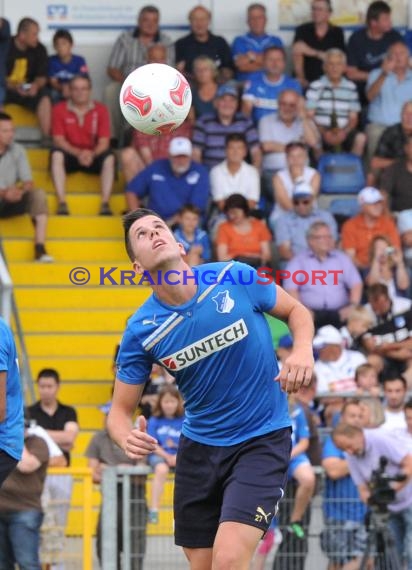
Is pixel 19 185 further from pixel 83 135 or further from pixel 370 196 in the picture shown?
pixel 370 196

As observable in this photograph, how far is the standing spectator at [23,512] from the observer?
11078 millimetres

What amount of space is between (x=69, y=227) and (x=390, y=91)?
14.1 ft

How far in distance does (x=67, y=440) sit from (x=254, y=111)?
622cm

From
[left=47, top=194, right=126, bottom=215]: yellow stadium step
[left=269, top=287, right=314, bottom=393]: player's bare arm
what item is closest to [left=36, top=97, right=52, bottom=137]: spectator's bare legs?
[left=47, top=194, right=126, bottom=215]: yellow stadium step

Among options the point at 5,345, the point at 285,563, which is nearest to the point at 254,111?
the point at 285,563

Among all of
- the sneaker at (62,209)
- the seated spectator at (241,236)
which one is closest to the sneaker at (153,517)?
the seated spectator at (241,236)

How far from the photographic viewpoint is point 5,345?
27.6 feet

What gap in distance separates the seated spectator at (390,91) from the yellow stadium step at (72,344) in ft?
13.9

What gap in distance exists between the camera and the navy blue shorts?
24.5 ft

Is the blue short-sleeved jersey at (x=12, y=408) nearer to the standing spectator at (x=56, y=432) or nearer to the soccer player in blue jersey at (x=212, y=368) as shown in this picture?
the soccer player in blue jersey at (x=212, y=368)

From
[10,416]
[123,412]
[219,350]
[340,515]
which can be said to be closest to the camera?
[219,350]

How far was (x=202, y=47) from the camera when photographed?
1773 centimetres

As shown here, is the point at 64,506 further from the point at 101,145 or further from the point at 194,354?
the point at 101,145

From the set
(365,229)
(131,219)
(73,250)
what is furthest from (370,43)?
(131,219)
